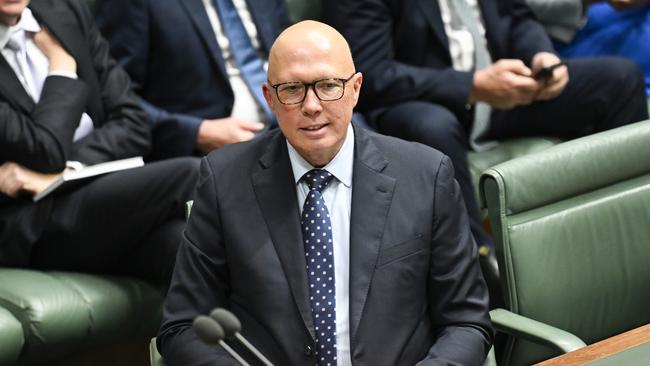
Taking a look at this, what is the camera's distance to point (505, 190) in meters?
2.01

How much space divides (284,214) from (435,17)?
1.43 metres

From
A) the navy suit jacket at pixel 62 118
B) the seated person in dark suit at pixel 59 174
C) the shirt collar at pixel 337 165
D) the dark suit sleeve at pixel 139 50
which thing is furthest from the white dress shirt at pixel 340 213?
the dark suit sleeve at pixel 139 50

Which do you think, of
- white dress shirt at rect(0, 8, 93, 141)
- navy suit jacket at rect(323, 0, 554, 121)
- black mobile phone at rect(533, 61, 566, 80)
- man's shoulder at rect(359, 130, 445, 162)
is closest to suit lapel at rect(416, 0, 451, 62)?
navy suit jacket at rect(323, 0, 554, 121)

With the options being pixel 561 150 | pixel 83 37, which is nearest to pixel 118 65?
pixel 83 37

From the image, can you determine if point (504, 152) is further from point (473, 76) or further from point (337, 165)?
point (337, 165)

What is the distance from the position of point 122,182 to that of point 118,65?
0.43 metres

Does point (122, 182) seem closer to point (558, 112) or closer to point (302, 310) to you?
point (302, 310)

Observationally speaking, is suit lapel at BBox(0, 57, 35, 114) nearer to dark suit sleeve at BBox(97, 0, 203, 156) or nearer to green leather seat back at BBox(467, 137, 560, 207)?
dark suit sleeve at BBox(97, 0, 203, 156)

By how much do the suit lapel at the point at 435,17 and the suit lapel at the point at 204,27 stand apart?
1.88ft

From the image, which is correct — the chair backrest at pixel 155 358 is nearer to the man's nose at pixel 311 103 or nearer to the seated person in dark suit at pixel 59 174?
the man's nose at pixel 311 103

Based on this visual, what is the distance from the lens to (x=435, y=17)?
10.3 feet

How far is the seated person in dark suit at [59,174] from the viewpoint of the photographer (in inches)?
97.8

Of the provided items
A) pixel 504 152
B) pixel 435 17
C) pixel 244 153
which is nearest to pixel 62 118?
pixel 244 153

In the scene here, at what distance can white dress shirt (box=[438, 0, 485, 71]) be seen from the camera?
321 cm
